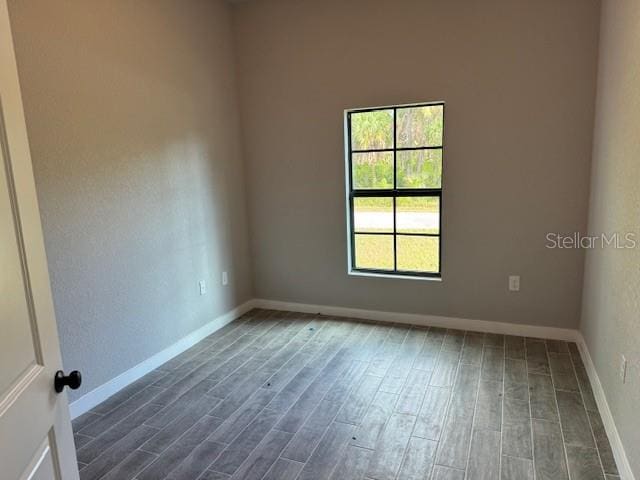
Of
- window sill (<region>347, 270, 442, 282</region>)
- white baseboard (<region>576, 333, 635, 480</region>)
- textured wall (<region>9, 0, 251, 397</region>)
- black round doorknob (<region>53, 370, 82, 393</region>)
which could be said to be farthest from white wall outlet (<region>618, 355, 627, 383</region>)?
textured wall (<region>9, 0, 251, 397</region>)

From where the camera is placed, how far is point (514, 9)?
300 centimetres

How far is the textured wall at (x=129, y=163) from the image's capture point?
231 cm

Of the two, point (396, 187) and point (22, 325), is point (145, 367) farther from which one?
point (396, 187)

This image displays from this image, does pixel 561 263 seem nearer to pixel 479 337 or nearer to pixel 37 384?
pixel 479 337

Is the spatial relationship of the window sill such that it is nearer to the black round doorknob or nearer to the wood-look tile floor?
the wood-look tile floor

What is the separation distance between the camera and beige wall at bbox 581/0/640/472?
5.91ft

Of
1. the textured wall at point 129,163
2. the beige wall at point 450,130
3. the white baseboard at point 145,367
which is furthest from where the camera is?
the beige wall at point 450,130

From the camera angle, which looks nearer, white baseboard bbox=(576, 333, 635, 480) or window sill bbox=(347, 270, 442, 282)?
white baseboard bbox=(576, 333, 635, 480)

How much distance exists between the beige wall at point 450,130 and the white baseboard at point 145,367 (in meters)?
0.72

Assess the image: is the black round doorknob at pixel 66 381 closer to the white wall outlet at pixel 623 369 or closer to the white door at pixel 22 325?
the white door at pixel 22 325

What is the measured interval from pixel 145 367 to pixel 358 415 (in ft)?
5.06

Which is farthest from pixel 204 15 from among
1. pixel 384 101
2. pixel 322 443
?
pixel 322 443

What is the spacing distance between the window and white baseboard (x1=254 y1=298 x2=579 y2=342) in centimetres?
38

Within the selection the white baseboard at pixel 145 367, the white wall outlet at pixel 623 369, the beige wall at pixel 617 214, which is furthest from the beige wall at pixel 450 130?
the white wall outlet at pixel 623 369
